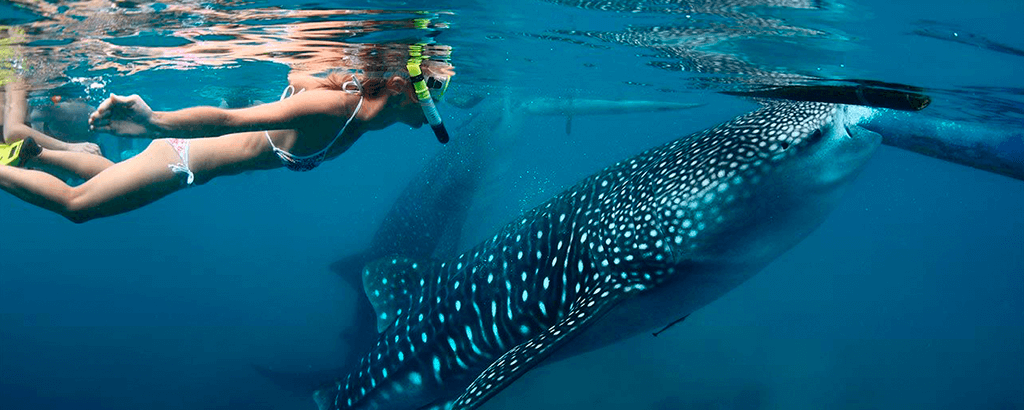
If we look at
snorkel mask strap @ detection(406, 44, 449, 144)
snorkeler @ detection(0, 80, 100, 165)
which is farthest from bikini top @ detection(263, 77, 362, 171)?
snorkeler @ detection(0, 80, 100, 165)

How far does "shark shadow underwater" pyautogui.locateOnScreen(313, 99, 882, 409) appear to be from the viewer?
153 inches

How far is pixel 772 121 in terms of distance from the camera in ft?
13.9

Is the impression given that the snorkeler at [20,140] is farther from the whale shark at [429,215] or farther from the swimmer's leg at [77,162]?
the whale shark at [429,215]

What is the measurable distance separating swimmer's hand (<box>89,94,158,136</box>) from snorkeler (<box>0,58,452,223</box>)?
2.26 feet

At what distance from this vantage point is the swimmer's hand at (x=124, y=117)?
11.3 ft

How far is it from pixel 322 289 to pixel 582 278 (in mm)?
18548

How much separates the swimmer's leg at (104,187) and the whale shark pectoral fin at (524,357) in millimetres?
3727

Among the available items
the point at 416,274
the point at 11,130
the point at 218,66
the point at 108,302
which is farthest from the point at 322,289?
the point at 416,274

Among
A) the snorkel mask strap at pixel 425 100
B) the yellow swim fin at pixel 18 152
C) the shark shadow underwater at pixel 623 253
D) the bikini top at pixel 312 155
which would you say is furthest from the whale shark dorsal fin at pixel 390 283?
the yellow swim fin at pixel 18 152

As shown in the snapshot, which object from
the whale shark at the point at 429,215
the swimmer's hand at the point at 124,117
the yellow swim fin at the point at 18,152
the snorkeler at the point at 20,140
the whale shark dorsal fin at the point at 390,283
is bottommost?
the whale shark at the point at 429,215

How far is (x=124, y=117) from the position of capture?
3.56 metres

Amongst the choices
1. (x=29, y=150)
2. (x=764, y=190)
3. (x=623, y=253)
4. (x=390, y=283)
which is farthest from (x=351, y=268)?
(x=764, y=190)

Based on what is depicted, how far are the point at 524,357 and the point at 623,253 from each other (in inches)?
44.1

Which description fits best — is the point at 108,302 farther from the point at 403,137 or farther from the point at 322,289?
the point at 403,137
